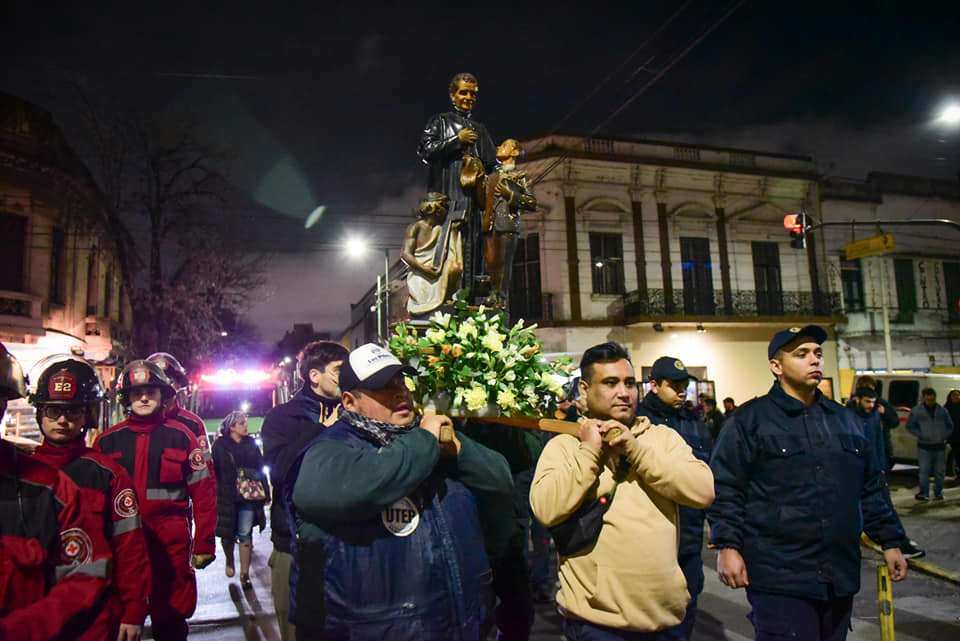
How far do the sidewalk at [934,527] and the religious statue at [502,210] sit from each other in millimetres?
6283

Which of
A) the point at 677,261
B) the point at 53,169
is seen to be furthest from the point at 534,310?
the point at 53,169

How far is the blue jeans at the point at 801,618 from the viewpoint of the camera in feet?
11.0

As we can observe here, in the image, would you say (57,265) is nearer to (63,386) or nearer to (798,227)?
(63,386)

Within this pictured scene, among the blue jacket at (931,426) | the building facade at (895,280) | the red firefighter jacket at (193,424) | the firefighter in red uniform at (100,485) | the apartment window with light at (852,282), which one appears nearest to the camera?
the firefighter in red uniform at (100,485)

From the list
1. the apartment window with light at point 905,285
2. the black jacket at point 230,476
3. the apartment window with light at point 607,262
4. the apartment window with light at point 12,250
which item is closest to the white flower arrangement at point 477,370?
the black jacket at point 230,476

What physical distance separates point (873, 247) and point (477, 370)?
642 inches

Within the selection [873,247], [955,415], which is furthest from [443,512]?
[873,247]

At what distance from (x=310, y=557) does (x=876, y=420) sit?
10211 millimetres

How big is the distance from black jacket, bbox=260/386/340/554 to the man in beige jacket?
162cm

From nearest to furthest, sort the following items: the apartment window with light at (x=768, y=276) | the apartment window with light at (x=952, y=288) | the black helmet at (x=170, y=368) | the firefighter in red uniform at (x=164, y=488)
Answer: the firefighter in red uniform at (x=164, y=488) < the black helmet at (x=170, y=368) < the apartment window with light at (x=768, y=276) < the apartment window with light at (x=952, y=288)

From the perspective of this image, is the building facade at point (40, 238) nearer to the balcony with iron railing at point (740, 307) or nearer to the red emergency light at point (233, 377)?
the red emergency light at point (233, 377)

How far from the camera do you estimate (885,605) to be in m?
3.67

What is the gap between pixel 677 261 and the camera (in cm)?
2545

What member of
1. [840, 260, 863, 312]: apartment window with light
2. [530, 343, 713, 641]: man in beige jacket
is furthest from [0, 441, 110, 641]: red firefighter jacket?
[840, 260, 863, 312]: apartment window with light
